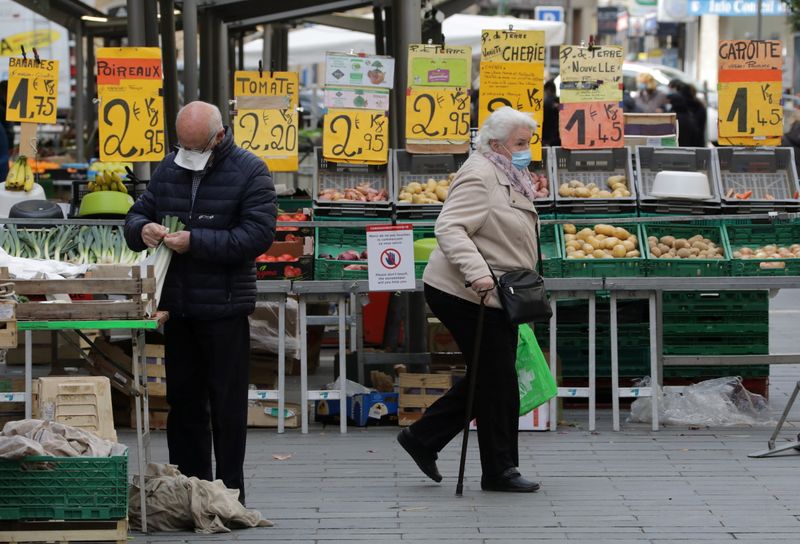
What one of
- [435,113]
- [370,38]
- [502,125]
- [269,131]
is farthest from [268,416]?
[370,38]

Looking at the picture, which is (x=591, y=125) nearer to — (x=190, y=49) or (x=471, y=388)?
(x=471, y=388)

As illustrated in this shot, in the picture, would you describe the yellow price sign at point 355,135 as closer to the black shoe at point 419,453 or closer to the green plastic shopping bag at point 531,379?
the green plastic shopping bag at point 531,379

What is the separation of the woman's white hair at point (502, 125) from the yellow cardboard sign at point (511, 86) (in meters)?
2.31

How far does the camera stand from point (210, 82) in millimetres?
14445

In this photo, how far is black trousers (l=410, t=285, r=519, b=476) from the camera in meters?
6.80

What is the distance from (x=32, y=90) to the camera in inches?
356

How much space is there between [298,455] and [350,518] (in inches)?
59.3

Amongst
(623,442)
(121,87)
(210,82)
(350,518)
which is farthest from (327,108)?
(210,82)

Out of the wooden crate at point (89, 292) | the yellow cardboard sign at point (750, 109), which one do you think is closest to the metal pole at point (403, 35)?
the yellow cardboard sign at point (750, 109)

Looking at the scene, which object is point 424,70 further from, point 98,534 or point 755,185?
point 98,534

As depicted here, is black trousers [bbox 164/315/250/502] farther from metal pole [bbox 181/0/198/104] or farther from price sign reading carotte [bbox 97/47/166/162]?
metal pole [bbox 181/0/198/104]

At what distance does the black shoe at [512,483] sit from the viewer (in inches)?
272

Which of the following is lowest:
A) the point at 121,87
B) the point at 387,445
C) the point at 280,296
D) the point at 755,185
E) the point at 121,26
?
the point at 387,445

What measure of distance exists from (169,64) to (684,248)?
18.2ft
